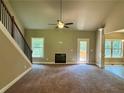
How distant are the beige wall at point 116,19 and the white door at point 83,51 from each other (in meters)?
2.64

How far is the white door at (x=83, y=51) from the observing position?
12164 mm

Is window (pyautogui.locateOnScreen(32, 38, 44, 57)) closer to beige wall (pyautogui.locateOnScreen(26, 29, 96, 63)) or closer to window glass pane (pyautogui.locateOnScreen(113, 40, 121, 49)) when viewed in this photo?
beige wall (pyautogui.locateOnScreen(26, 29, 96, 63))

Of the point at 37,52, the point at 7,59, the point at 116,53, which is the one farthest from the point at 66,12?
the point at 116,53

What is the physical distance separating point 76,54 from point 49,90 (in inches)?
281

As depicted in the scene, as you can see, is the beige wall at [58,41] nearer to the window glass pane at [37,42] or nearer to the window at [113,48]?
the window glass pane at [37,42]

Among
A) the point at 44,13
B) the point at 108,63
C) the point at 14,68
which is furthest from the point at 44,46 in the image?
the point at 14,68

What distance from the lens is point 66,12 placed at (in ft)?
30.4

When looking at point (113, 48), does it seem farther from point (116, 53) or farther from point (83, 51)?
point (83, 51)

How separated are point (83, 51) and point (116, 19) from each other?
174 inches

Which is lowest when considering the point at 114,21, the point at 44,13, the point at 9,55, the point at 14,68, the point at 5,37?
the point at 14,68

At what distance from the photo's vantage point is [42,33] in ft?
39.4

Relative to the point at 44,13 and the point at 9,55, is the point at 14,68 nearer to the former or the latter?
the point at 9,55

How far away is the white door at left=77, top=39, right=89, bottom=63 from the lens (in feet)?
39.9

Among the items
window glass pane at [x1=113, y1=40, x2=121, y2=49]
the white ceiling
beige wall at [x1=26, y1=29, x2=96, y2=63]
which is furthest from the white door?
window glass pane at [x1=113, y1=40, x2=121, y2=49]
